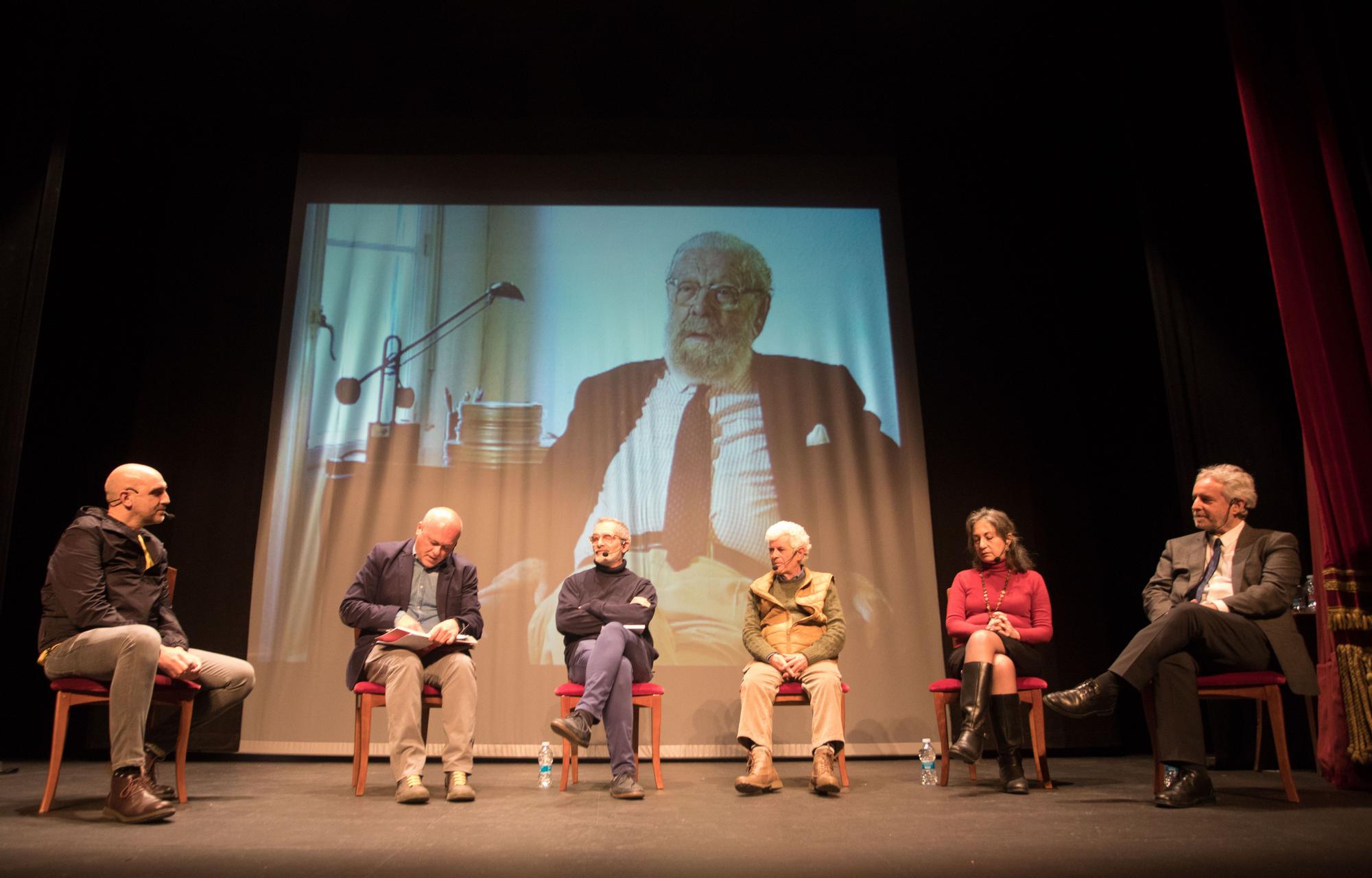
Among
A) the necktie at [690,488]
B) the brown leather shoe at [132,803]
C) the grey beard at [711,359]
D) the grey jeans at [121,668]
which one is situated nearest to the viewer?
the brown leather shoe at [132,803]

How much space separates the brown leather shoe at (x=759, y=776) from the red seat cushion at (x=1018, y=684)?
0.68 metres

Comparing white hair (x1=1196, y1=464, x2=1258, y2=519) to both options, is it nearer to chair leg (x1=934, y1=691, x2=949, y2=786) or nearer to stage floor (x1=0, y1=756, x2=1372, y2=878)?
stage floor (x1=0, y1=756, x2=1372, y2=878)

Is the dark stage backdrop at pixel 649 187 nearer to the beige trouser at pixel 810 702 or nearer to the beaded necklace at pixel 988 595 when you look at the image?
the beaded necklace at pixel 988 595

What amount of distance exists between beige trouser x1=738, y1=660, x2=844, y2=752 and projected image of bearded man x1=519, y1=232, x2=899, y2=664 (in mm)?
1085

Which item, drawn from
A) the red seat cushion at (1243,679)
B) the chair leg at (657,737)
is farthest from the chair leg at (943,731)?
the chair leg at (657,737)

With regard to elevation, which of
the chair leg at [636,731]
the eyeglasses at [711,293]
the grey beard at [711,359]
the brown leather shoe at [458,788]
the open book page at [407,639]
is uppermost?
the eyeglasses at [711,293]

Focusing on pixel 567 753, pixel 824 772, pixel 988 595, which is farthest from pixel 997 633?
pixel 567 753

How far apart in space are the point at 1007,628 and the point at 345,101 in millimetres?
4118

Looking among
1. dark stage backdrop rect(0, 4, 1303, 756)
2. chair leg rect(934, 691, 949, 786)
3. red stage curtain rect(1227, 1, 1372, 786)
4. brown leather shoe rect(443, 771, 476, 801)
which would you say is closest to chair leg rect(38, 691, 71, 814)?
brown leather shoe rect(443, 771, 476, 801)

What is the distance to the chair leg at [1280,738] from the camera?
2.71 metres

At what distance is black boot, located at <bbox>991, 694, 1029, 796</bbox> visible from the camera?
314cm

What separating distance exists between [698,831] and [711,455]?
2.44m

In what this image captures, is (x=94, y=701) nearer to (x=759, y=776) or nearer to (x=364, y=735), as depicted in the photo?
(x=364, y=735)

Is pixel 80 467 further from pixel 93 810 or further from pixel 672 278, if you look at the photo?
pixel 672 278
